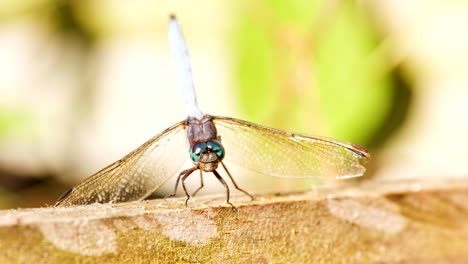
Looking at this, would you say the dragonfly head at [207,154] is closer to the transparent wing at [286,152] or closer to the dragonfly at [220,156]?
the dragonfly at [220,156]

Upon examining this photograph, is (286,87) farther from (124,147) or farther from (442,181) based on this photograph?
(442,181)

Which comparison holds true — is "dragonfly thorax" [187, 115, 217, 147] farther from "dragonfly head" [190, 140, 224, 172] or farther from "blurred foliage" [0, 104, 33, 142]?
"blurred foliage" [0, 104, 33, 142]

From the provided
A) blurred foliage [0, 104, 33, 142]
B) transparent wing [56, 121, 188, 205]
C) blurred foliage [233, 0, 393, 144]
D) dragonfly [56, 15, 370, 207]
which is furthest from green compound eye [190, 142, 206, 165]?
blurred foliage [0, 104, 33, 142]

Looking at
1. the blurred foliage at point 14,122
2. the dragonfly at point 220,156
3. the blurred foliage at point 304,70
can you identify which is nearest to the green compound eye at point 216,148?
the dragonfly at point 220,156

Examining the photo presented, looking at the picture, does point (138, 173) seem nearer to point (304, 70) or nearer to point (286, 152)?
point (286, 152)

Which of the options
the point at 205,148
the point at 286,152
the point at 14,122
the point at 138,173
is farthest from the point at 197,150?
the point at 14,122
